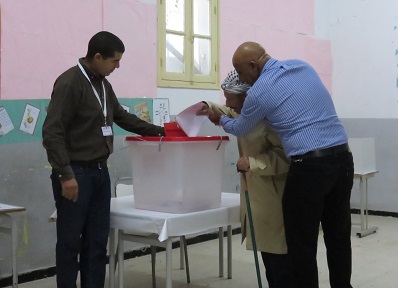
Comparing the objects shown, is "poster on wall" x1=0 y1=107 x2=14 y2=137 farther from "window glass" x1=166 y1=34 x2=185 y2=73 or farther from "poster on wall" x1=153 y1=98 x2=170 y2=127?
"window glass" x1=166 y1=34 x2=185 y2=73

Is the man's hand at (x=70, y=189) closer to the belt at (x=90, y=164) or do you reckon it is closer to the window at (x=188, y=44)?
the belt at (x=90, y=164)

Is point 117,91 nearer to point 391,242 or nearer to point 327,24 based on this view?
point 391,242

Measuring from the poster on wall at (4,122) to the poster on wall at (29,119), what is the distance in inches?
3.4

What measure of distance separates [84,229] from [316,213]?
1.13 meters

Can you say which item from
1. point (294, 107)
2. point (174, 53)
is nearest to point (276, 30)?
point (174, 53)

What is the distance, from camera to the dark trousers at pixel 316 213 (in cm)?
246

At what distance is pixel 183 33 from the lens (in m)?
4.72

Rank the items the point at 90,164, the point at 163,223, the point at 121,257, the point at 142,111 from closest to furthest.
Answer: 1. the point at 163,223
2. the point at 90,164
3. the point at 121,257
4. the point at 142,111

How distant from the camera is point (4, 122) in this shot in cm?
348

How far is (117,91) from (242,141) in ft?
5.38

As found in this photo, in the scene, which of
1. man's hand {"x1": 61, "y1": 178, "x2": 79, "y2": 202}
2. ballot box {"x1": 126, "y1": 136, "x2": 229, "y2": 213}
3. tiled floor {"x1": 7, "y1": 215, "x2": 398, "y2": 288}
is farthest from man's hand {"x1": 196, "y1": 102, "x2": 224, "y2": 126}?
tiled floor {"x1": 7, "y1": 215, "x2": 398, "y2": 288}

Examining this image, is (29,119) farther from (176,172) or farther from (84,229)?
(176,172)

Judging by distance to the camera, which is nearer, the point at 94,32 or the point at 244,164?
the point at 244,164

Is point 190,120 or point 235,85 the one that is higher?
point 235,85
